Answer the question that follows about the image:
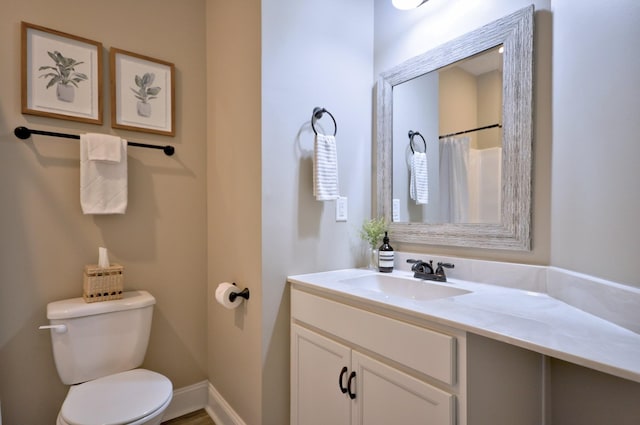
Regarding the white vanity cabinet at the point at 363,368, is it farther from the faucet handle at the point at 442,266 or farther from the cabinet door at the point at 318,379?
the faucet handle at the point at 442,266

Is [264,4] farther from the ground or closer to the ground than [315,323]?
farther from the ground

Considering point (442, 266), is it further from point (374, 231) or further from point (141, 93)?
point (141, 93)

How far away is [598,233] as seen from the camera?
1003mm

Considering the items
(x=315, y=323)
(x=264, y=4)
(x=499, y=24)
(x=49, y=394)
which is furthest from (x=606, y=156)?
(x=49, y=394)

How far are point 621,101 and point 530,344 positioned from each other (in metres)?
0.74

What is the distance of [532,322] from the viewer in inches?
35.3

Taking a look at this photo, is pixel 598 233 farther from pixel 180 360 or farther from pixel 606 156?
pixel 180 360

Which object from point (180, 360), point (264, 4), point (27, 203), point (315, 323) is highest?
point (264, 4)

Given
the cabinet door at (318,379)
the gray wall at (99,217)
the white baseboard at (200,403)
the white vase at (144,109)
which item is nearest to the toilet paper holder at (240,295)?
the cabinet door at (318,379)

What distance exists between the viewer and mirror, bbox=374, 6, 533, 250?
1.33 metres

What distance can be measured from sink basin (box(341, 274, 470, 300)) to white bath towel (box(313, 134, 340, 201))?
43cm

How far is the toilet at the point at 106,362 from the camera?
125cm

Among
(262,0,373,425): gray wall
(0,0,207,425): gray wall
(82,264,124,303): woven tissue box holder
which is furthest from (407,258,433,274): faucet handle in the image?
(82,264,124,303): woven tissue box holder

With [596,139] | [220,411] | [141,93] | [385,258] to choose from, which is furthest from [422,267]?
[141,93]
